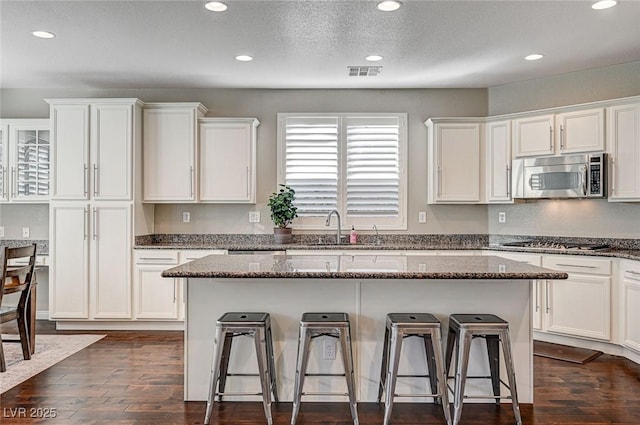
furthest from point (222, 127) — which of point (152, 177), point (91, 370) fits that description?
point (91, 370)

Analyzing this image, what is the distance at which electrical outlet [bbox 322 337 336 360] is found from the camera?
9.91 ft

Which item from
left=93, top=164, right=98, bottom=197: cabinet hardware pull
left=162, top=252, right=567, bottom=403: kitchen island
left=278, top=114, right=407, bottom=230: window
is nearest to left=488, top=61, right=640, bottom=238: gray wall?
left=278, top=114, right=407, bottom=230: window

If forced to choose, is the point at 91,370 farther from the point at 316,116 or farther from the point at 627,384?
the point at 627,384

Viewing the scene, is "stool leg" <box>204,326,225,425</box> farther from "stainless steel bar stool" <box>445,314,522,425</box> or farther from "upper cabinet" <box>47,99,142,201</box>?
"upper cabinet" <box>47,99,142,201</box>

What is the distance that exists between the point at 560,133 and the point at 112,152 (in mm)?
4391

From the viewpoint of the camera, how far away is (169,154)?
5.03 m

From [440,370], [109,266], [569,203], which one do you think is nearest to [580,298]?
[569,203]

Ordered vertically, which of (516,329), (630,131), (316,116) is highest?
(316,116)

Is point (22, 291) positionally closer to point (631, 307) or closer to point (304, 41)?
point (304, 41)

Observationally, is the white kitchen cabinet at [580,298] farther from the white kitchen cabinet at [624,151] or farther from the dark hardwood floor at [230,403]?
the white kitchen cabinet at [624,151]

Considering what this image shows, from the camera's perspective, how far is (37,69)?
4.63 m

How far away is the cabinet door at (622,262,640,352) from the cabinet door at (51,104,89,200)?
4.98 metres

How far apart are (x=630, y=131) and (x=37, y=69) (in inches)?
216

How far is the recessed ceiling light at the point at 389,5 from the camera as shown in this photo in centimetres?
310
